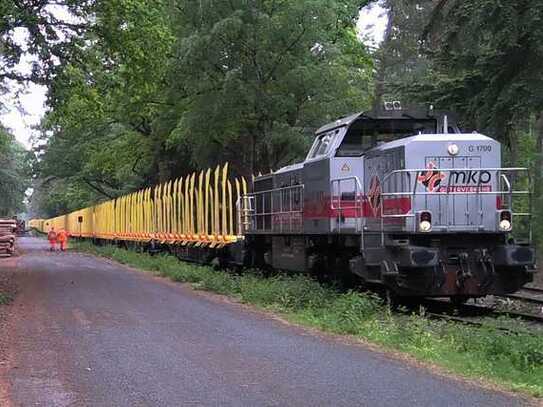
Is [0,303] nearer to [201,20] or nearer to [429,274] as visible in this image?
[429,274]

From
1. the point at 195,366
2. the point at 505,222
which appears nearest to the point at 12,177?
the point at 505,222

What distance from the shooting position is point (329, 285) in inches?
628

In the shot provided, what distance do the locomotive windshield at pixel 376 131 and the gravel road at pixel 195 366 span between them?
4.18 meters

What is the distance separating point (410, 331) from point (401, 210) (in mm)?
3302

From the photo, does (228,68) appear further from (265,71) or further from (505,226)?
(505,226)

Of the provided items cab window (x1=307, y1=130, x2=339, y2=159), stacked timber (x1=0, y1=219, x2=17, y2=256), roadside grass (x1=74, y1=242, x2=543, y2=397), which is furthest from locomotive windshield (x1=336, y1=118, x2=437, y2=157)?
stacked timber (x1=0, y1=219, x2=17, y2=256)

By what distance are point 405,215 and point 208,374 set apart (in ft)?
19.5

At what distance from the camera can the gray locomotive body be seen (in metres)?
12.4

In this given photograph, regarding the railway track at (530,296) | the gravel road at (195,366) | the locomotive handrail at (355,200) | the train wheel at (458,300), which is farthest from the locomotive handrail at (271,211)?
the railway track at (530,296)

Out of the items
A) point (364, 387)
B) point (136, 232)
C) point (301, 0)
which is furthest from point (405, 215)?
point (136, 232)

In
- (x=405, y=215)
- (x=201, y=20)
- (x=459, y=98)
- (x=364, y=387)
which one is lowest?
(x=364, y=387)

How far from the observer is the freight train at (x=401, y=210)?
1248 centimetres

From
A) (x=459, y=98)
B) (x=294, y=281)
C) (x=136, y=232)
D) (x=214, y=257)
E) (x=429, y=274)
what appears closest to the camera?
(x=429, y=274)

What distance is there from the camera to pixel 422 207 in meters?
12.7
